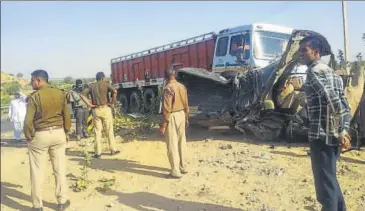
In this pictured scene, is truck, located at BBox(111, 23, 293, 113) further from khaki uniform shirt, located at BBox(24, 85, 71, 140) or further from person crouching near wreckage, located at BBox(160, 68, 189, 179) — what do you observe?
khaki uniform shirt, located at BBox(24, 85, 71, 140)

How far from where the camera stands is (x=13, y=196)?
253 inches

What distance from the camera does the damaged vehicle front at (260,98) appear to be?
7719 millimetres

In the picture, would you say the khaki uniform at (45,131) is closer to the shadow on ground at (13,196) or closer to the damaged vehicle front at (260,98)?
the shadow on ground at (13,196)

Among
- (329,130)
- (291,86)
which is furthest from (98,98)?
(329,130)

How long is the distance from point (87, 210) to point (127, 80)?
15.2 meters

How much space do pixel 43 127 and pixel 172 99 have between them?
6.04 feet

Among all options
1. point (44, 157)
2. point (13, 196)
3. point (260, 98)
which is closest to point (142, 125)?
point (260, 98)

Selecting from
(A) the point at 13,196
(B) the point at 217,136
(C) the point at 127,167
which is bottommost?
(A) the point at 13,196

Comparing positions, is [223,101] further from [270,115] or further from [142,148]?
[142,148]

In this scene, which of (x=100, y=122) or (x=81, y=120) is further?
(x=81, y=120)

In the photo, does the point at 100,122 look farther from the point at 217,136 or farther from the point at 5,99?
the point at 5,99

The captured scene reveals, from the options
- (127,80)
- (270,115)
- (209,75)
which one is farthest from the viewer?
(127,80)

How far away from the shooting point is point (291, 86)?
7.90 m

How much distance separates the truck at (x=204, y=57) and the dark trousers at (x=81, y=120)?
1.54 metres
